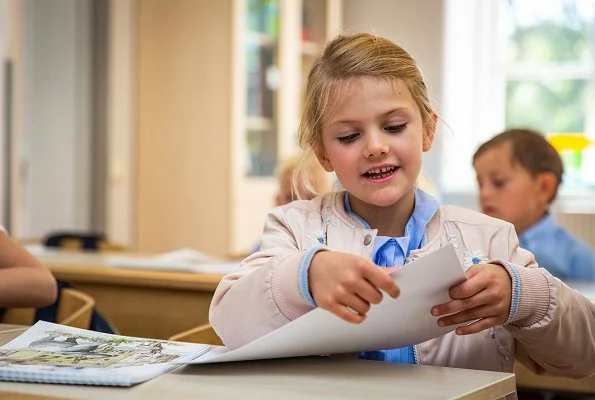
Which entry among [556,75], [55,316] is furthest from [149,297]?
[556,75]

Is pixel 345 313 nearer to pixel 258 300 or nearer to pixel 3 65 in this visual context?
pixel 258 300

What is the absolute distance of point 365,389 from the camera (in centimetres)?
108

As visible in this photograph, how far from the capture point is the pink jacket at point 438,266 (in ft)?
4.24

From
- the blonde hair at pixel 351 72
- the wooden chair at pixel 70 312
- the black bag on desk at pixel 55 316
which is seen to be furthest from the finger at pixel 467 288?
the black bag on desk at pixel 55 316

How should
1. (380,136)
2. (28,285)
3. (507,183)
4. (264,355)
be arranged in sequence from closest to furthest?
(264,355), (380,136), (28,285), (507,183)

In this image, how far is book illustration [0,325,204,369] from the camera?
46.9 inches

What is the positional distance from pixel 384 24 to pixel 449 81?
589mm

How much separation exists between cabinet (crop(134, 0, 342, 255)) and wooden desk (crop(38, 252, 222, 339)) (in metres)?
2.90

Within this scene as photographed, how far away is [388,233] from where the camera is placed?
159 centimetres

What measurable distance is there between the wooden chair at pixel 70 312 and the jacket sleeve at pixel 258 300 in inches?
17.9

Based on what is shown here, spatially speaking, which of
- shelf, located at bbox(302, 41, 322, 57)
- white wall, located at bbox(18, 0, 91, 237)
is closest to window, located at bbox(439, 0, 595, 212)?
shelf, located at bbox(302, 41, 322, 57)

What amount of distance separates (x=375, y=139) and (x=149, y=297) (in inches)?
49.4

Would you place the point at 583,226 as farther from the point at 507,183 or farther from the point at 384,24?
the point at 507,183

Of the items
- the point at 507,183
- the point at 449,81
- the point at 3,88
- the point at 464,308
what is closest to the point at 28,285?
the point at 464,308
